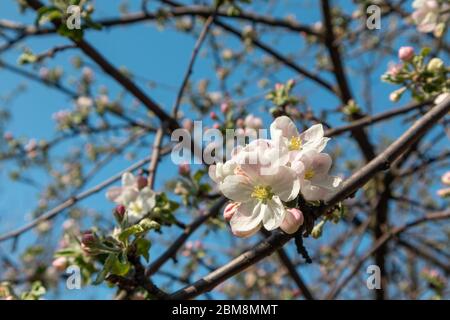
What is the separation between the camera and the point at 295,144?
1.52 m

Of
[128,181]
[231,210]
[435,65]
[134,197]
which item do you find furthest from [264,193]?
[435,65]

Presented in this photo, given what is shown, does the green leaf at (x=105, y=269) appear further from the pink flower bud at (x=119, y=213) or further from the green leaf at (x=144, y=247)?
the pink flower bud at (x=119, y=213)

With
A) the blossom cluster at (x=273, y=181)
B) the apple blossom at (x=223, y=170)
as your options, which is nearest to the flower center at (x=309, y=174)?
the blossom cluster at (x=273, y=181)

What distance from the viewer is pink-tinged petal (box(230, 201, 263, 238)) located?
1.44 m

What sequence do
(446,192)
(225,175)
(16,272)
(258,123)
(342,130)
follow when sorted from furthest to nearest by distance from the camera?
(16,272) < (258,123) < (342,130) < (446,192) < (225,175)

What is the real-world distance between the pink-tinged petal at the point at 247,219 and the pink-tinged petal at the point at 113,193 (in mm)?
1094

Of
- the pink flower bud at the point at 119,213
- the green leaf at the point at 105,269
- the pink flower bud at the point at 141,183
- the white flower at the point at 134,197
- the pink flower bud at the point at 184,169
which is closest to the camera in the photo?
the green leaf at the point at 105,269

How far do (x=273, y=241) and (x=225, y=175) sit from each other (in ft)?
0.78

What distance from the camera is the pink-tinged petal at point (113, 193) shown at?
2.43m

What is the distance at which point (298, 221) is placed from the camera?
137 centimetres

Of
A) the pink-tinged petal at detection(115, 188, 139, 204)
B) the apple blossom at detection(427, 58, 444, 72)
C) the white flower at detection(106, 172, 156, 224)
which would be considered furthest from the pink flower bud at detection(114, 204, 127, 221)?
the apple blossom at detection(427, 58, 444, 72)
